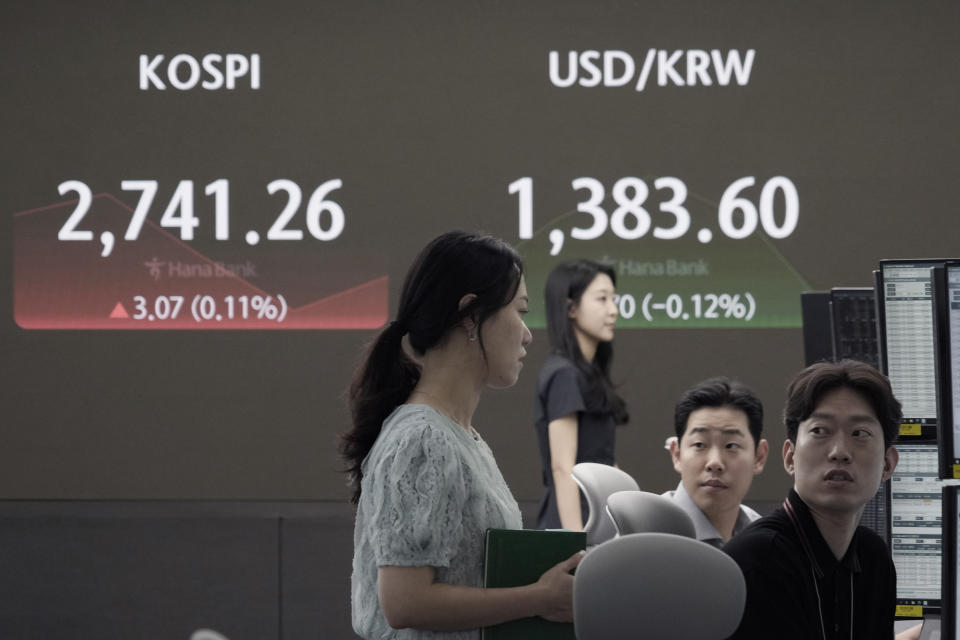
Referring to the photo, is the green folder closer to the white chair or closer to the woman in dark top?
the white chair

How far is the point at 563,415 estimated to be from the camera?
3805mm

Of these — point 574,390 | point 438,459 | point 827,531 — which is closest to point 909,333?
point 827,531

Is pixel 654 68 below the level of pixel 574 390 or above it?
above

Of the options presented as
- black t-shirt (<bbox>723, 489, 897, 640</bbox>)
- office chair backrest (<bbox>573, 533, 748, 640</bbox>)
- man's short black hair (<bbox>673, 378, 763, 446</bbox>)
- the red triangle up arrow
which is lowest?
black t-shirt (<bbox>723, 489, 897, 640</bbox>)

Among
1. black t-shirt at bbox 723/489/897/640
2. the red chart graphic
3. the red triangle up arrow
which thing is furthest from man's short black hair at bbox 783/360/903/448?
the red triangle up arrow

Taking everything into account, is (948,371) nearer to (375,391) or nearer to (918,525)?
(918,525)

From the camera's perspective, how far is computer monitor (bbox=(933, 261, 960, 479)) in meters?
1.84

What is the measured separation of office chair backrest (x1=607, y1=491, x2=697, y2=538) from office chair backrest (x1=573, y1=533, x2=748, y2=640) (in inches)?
8.6

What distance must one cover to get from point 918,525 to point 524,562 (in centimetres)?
89

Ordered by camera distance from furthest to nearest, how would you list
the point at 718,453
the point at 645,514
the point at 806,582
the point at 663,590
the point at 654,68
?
the point at 654,68 < the point at 718,453 < the point at 806,582 < the point at 645,514 < the point at 663,590

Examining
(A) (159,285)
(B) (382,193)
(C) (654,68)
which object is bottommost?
(A) (159,285)

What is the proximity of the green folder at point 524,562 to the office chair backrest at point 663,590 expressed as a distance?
47cm

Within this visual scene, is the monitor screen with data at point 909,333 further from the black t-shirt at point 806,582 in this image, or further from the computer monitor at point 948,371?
the black t-shirt at point 806,582

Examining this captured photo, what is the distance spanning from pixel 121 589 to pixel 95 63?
2196mm
